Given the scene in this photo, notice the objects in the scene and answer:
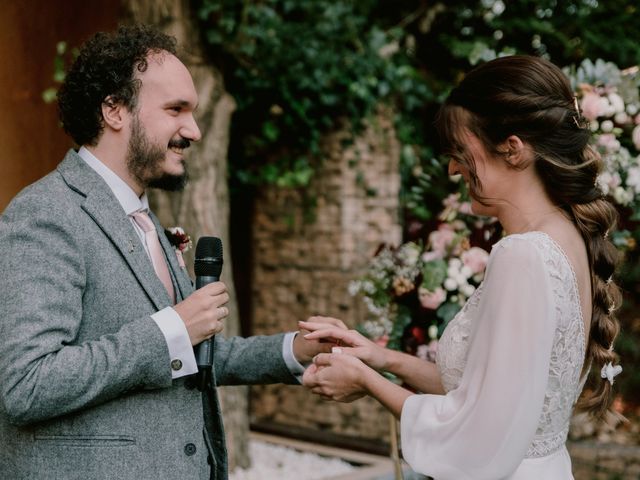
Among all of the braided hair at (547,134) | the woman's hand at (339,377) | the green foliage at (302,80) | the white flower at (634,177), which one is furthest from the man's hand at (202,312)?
the green foliage at (302,80)

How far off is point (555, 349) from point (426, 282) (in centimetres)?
124

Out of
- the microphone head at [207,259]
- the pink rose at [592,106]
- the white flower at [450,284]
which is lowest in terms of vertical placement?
the white flower at [450,284]

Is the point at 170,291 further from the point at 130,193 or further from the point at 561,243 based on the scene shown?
the point at 561,243

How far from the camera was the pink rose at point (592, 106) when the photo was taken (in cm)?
327

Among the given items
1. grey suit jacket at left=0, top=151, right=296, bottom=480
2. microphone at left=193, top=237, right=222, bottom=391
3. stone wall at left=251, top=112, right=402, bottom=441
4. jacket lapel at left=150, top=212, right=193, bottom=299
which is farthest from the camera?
stone wall at left=251, top=112, right=402, bottom=441

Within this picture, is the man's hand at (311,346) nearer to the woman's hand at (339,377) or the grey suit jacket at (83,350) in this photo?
the woman's hand at (339,377)

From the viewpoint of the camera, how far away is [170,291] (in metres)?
2.31

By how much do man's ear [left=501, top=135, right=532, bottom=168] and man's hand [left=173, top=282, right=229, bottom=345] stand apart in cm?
81

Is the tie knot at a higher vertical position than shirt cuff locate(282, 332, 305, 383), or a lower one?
higher

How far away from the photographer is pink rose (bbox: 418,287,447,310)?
318 centimetres

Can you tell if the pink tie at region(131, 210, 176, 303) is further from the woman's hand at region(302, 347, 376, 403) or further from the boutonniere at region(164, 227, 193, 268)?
the woman's hand at region(302, 347, 376, 403)

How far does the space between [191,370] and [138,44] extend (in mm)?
984

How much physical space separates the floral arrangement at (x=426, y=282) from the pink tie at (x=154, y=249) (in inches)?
45.6

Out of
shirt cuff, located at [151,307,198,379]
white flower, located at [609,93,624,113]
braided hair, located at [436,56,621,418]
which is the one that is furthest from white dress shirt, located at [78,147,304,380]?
white flower, located at [609,93,624,113]
